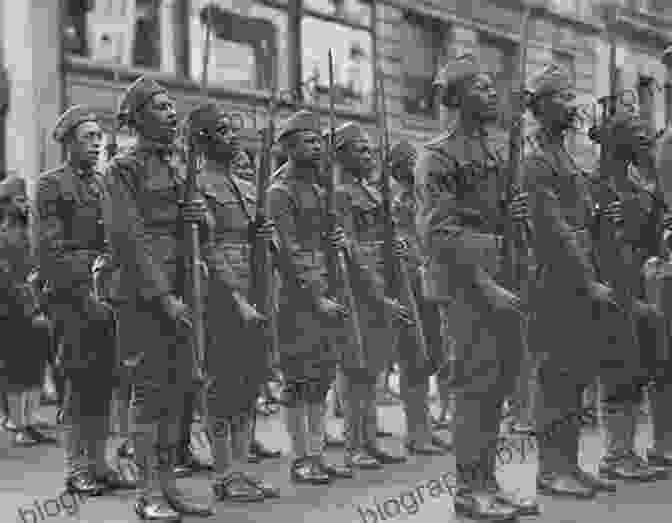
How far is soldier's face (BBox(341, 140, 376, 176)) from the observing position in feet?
30.1

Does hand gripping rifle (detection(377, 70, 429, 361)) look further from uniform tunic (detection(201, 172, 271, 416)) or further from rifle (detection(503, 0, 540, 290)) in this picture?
rifle (detection(503, 0, 540, 290))

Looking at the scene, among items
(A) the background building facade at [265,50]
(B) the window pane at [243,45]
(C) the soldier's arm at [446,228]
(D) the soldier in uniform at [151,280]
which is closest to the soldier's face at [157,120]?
(D) the soldier in uniform at [151,280]

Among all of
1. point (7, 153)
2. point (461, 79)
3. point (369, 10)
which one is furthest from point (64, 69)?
point (461, 79)

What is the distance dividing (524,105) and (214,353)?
2.31 meters

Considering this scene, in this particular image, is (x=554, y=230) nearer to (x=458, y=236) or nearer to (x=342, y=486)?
(x=458, y=236)

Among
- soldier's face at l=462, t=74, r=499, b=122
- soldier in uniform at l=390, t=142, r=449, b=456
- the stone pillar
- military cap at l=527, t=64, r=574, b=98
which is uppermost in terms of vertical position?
the stone pillar

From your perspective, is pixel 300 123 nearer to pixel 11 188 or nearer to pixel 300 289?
pixel 300 289

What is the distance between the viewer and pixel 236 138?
787 centimetres

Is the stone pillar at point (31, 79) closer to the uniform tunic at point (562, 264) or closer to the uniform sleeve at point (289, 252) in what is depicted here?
the uniform sleeve at point (289, 252)

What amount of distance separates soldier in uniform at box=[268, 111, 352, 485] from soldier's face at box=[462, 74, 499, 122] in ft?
5.86

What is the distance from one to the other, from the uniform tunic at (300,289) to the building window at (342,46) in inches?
461

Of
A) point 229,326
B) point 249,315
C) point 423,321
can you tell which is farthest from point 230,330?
point 423,321

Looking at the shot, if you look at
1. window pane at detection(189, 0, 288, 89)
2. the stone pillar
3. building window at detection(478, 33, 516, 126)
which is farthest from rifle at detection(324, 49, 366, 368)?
building window at detection(478, 33, 516, 126)

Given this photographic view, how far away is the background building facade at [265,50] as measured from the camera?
17.0 meters
